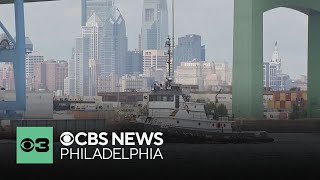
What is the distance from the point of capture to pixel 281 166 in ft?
48.2

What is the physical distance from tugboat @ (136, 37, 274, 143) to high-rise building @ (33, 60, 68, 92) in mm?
29313

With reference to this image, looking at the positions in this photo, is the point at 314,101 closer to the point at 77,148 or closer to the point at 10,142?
the point at 10,142

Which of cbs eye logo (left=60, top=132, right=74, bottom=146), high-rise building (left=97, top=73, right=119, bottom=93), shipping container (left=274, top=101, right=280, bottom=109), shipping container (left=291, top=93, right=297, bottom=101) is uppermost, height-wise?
high-rise building (left=97, top=73, right=119, bottom=93)

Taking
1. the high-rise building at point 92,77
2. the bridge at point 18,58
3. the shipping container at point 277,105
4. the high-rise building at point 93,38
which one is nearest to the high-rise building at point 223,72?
the shipping container at point 277,105

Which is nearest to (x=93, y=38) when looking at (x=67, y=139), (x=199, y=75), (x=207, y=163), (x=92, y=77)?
(x=92, y=77)

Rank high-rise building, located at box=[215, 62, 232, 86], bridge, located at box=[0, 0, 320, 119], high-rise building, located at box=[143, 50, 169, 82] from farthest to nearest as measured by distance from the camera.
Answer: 1. high-rise building, located at box=[215, 62, 232, 86]
2. high-rise building, located at box=[143, 50, 169, 82]
3. bridge, located at box=[0, 0, 320, 119]

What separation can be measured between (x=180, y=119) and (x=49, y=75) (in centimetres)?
3252

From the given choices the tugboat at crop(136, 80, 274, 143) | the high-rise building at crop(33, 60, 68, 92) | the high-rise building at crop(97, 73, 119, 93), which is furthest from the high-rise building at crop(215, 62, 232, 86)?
the tugboat at crop(136, 80, 274, 143)

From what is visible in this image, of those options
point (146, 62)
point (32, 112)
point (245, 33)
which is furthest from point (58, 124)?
point (146, 62)

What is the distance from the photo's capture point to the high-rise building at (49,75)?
50031 mm

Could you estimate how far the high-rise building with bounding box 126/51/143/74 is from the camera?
2057 inches

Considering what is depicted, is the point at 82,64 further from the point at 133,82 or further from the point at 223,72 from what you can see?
the point at 223,72

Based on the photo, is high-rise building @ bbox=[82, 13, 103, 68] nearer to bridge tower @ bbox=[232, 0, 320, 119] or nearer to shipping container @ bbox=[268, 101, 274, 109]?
shipping container @ bbox=[268, 101, 274, 109]

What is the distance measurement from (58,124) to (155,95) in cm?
356
